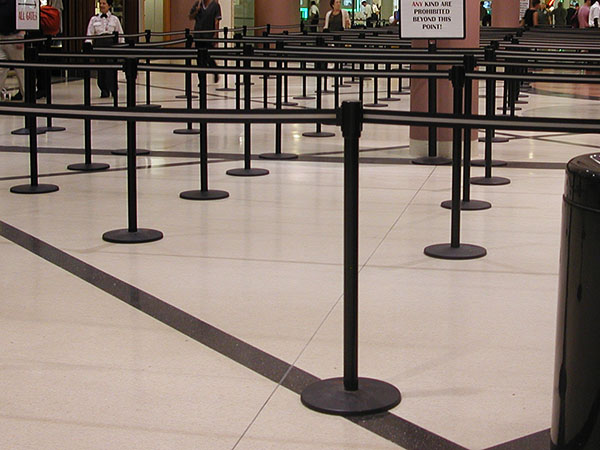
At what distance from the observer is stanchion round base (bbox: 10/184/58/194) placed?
7.68 meters

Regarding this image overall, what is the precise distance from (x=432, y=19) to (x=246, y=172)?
81.3 inches

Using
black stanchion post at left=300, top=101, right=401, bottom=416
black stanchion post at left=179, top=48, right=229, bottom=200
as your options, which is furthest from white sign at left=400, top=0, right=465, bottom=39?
black stanchion post at left=300, top=101, right=401, bottom=416

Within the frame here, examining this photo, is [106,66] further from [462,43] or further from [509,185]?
[462,43]

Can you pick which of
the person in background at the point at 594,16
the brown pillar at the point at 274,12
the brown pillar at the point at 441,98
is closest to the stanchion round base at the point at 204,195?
the brown pillar at the point at 441,98

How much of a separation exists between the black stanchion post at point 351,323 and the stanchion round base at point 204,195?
409cm

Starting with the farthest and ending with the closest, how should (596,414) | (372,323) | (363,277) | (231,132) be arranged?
1. (231,132)
2. (363,277)
3. (372,323)
4. (596,414)

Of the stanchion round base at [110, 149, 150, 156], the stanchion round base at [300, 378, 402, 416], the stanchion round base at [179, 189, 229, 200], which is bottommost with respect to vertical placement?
the stanchion round base at [300, 378, 402, 416]

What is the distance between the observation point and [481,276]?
520 centimetres

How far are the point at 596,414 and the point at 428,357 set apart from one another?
139cm

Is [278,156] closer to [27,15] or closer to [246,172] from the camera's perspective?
→ [246,172]

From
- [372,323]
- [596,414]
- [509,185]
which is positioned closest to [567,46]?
[509,185]

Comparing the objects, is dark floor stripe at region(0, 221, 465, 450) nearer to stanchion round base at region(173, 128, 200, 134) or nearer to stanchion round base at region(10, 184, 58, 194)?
stanchion round base at region(10, 184, 58, 194)

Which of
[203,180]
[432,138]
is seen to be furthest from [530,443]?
[432,138]

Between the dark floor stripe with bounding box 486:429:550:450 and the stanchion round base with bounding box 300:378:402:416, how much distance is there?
449 mm
